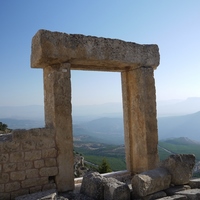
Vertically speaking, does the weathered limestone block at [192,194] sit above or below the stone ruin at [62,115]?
below

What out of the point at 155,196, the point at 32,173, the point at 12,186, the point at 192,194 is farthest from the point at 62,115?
the point at 192,194

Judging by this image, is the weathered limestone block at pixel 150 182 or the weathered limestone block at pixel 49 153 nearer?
the weathered limestone block at pixel 150 182

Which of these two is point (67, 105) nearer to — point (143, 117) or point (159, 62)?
point (143, 117)

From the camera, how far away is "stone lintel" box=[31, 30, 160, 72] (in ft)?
16.6

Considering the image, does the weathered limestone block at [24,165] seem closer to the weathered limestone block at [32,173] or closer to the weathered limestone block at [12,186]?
the weathered limestone block at [32,173]

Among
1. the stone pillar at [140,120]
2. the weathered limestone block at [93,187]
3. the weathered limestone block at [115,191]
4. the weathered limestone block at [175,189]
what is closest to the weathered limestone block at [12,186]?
the weathered limestone block at [93,187]

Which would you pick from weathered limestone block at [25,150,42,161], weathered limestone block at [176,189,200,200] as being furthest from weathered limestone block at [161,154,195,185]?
weathered limestone block at [25,150,42,161]

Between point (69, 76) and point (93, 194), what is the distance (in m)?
2.61

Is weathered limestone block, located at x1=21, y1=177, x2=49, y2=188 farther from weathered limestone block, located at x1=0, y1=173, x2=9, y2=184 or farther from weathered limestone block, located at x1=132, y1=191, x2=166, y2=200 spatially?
weathered limestone block, located at x1=132, y1=191, x2=166, y2=200

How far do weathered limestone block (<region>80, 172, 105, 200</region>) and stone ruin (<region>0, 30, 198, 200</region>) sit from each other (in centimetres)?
51

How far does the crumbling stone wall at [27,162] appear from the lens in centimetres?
461

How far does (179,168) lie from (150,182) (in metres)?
0.91

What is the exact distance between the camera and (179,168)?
16.5 ft

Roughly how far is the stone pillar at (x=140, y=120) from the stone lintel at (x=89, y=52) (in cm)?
39
